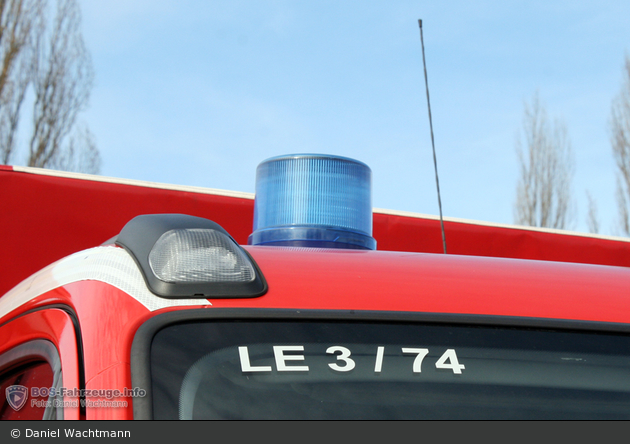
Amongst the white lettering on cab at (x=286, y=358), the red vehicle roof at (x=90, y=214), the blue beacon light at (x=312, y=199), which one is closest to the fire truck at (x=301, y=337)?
the white lettering on cab at (x=286, y=358)

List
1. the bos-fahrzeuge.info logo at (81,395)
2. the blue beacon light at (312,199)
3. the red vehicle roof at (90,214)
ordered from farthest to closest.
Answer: the red vehicle roof at (90,214)
the blue beacon light at (312,199)
the bos-fahrzeuge.info logo at (81,395)

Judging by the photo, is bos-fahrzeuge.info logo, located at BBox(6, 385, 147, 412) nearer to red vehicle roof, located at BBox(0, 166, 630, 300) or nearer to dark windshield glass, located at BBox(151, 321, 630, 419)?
dark windshield glass, located at BBox(151, 321, 630, 419)

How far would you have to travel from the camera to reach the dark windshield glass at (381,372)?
2.72ft

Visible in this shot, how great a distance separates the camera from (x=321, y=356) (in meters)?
0.88

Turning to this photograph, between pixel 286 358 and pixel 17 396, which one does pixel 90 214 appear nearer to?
pixel 17 396

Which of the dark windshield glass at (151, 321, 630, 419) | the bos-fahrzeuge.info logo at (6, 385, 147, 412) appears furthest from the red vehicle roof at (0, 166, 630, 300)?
the dark windshield glass at (151, 321, 630, 419)

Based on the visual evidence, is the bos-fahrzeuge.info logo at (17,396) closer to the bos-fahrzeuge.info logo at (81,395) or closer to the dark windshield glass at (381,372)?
the bos-fahrzeuge.info logo at (81,395)

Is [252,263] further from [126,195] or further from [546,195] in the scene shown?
[546,195]

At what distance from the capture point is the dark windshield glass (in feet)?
2.72

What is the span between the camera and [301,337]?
0.89 m

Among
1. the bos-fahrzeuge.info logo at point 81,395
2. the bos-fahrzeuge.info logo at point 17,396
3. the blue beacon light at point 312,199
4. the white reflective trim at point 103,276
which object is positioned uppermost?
the blue beacon light at point 312,199

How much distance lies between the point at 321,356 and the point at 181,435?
221 millimetres

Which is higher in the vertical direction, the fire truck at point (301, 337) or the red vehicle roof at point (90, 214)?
the red vehicle roof at point (90, 214)

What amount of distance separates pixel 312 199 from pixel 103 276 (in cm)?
122
